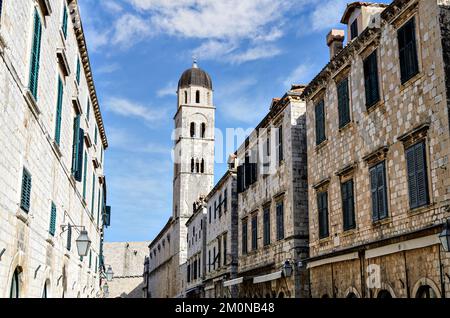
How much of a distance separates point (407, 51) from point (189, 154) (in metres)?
53.0

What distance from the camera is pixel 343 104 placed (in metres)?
18.7

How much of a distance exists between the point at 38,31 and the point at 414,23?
29.7 ft

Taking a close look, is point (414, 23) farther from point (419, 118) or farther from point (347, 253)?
point (347, 253)

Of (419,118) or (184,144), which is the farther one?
(184,144)

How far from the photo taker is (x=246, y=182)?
93.6 ft

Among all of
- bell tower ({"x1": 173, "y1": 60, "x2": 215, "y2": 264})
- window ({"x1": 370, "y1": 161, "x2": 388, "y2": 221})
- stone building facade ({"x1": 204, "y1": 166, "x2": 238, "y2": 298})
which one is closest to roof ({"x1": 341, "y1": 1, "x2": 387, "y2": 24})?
window ({"x1": 370, "y1": 161, "x2": 388, "y2": 221})

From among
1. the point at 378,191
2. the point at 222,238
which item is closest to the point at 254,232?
the point at 222,238

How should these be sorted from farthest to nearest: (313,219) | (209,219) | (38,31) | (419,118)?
(209,219)
(313,219)
(419,118)
(38,31)

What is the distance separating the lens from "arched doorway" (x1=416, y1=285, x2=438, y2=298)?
13.5 m

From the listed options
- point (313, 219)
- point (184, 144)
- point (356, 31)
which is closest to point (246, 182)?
point (313, 219)

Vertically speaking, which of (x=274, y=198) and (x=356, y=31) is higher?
(x=356, y=31)

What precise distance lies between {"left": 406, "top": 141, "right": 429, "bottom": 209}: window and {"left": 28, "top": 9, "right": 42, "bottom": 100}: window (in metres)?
8.93

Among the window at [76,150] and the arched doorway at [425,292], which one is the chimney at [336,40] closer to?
the window at [76,150]

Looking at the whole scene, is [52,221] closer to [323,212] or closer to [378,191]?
[378,191]
